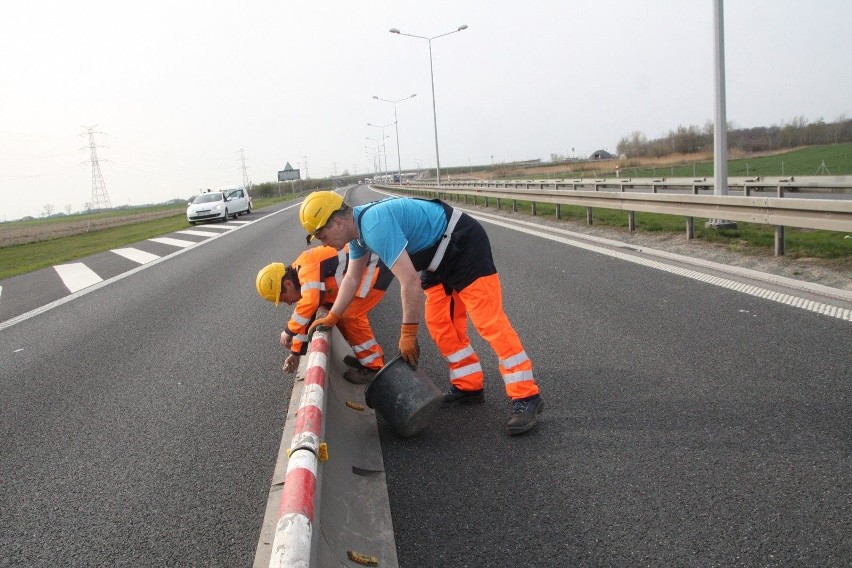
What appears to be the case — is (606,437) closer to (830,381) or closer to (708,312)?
(830,381)

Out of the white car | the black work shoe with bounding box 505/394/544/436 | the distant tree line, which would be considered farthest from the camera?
the distant tree line

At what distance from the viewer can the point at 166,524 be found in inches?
121

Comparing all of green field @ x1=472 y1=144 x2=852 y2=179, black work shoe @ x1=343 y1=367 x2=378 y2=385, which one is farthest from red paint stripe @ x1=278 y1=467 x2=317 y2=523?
green field @ x1=472 y1=144 x2=852 y2=179

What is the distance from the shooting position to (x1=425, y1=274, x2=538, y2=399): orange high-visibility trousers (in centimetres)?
399

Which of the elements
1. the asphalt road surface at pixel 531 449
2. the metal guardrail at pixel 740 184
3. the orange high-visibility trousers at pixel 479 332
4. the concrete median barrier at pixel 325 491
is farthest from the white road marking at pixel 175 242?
the concrete median barrier at pixel 325 491

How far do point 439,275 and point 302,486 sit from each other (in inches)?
78.6

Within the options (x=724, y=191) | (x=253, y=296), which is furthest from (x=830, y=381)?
(x=724, y=191)

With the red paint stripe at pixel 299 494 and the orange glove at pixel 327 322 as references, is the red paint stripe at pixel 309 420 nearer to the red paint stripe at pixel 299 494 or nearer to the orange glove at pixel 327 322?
Answer: the red paint stripe at pixel 299 494

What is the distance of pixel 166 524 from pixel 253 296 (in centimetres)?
657

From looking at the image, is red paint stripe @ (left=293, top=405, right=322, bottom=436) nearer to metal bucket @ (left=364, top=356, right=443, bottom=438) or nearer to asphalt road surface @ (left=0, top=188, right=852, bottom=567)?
asphalt road surface @ (left=0, top=188, right=852, bottom=567)

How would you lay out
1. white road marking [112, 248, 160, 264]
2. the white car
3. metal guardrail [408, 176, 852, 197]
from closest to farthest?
white road marking [112, 248, 160, 264]
metal guardrail [408, 176, 852, 197]
the white car

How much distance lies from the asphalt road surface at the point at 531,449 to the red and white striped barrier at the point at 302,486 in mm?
403

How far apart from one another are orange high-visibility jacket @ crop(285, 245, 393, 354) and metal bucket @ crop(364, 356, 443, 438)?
0.93 metres

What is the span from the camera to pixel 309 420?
3211mm
